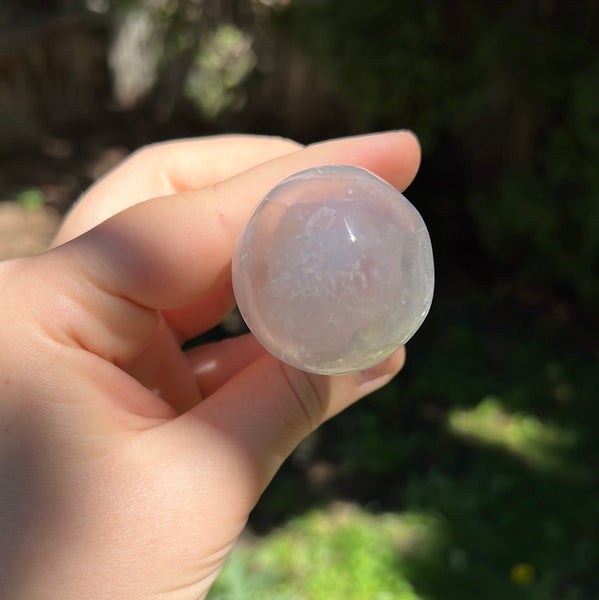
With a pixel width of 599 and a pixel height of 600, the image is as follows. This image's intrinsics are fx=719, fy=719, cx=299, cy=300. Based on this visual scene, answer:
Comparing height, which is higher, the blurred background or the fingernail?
the fingernail

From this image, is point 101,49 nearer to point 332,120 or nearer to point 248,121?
point 248,121

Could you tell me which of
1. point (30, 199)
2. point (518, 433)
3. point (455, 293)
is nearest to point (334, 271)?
point (518, 433)

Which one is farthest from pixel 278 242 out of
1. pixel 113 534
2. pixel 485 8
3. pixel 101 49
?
pixel 101 49

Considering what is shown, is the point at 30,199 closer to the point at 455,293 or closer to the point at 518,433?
the point at 455,293

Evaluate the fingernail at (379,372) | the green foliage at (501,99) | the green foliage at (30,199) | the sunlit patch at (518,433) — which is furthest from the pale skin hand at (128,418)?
the green foliage at (30,199)

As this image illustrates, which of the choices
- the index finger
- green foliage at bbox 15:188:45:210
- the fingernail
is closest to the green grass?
the fingernail

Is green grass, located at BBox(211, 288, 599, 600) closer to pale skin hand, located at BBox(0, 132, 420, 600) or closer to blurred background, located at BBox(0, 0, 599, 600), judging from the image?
blurred background, located at BBox(0, 0, 599, 600)


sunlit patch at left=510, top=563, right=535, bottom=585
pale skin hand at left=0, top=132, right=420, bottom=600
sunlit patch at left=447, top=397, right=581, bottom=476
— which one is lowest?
sunlit patch at left=447, top=397, right=581, bottom=476

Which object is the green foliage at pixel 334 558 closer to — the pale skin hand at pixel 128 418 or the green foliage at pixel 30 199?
the pale skin hand at pixel 128 418
